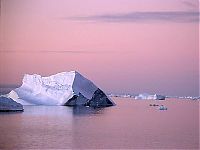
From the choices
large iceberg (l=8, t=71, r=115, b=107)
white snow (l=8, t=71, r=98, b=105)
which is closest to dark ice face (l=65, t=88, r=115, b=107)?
large iceberg (l=8, t=71, r=115, b=107)

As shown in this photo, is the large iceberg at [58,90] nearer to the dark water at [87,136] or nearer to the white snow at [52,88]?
the white snow at [52,88]

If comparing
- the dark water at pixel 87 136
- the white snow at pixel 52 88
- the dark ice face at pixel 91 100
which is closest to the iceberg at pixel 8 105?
the dark water at pixel 87 136

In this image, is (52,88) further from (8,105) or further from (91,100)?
(8,105)

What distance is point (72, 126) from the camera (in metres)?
13.8

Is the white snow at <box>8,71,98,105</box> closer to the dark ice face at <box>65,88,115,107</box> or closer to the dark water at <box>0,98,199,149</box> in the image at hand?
the dark ice face at <box>65,88,115,107</box>

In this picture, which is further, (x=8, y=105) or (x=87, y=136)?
(x=8, y=105)

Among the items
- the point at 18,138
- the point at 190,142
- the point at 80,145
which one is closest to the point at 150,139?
the point at 190,142

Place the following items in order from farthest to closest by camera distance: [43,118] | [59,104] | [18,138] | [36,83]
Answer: [59,104] → [36,83] → [43,118] → [18,138]

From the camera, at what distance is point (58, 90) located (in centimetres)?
1917

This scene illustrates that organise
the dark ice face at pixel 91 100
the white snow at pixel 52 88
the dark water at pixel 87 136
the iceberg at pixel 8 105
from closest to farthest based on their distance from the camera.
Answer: the dark water at pixel 87 136 < the iceberg at pixel 8 105 < the white snow at pixel 52 88 < the dark ice face at pixel 91 100

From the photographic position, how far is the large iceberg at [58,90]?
62.4ft

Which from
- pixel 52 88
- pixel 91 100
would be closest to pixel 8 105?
pixel 52 88

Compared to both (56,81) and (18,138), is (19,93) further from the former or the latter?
(18,138)

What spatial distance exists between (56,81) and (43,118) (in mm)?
3940
